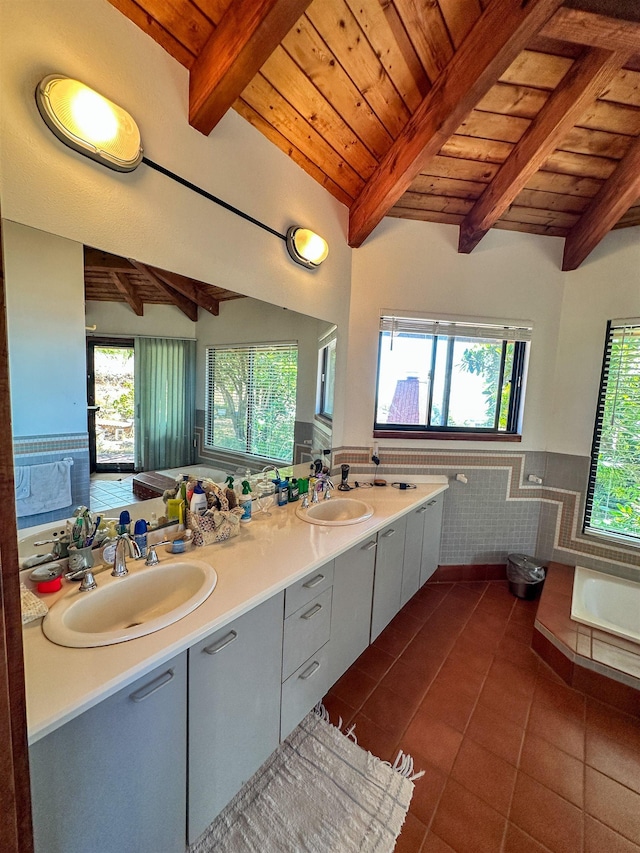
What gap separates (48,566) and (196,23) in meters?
1.84

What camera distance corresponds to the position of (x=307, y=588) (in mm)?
1335

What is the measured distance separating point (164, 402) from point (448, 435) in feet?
6.65

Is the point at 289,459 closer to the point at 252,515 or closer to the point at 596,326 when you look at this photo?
the point at 252,515

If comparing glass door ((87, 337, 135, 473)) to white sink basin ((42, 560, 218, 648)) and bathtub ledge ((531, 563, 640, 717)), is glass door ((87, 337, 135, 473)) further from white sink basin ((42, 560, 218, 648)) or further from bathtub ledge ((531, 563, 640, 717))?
bathtub ledge ((531, 563, 640, 717))

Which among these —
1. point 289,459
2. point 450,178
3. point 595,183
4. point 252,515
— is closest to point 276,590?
point 252,515

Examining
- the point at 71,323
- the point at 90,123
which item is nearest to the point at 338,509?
the point at 71,323

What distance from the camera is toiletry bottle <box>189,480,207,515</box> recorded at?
1.42 metres

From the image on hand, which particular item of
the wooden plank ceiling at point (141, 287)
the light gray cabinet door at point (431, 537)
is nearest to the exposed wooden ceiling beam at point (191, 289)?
the wooden plank ceiling at point (141, 287)

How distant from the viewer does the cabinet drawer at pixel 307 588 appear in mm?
1258

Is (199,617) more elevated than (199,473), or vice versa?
(199,473)

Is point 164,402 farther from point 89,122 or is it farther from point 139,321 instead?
point 89,122

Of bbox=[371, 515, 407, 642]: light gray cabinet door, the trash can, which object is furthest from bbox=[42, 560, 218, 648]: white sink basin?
the trash can

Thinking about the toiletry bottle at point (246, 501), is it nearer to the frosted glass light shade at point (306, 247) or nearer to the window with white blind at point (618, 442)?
the frosted glass light shade at point (306, 247)

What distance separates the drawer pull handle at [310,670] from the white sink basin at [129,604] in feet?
1.95
